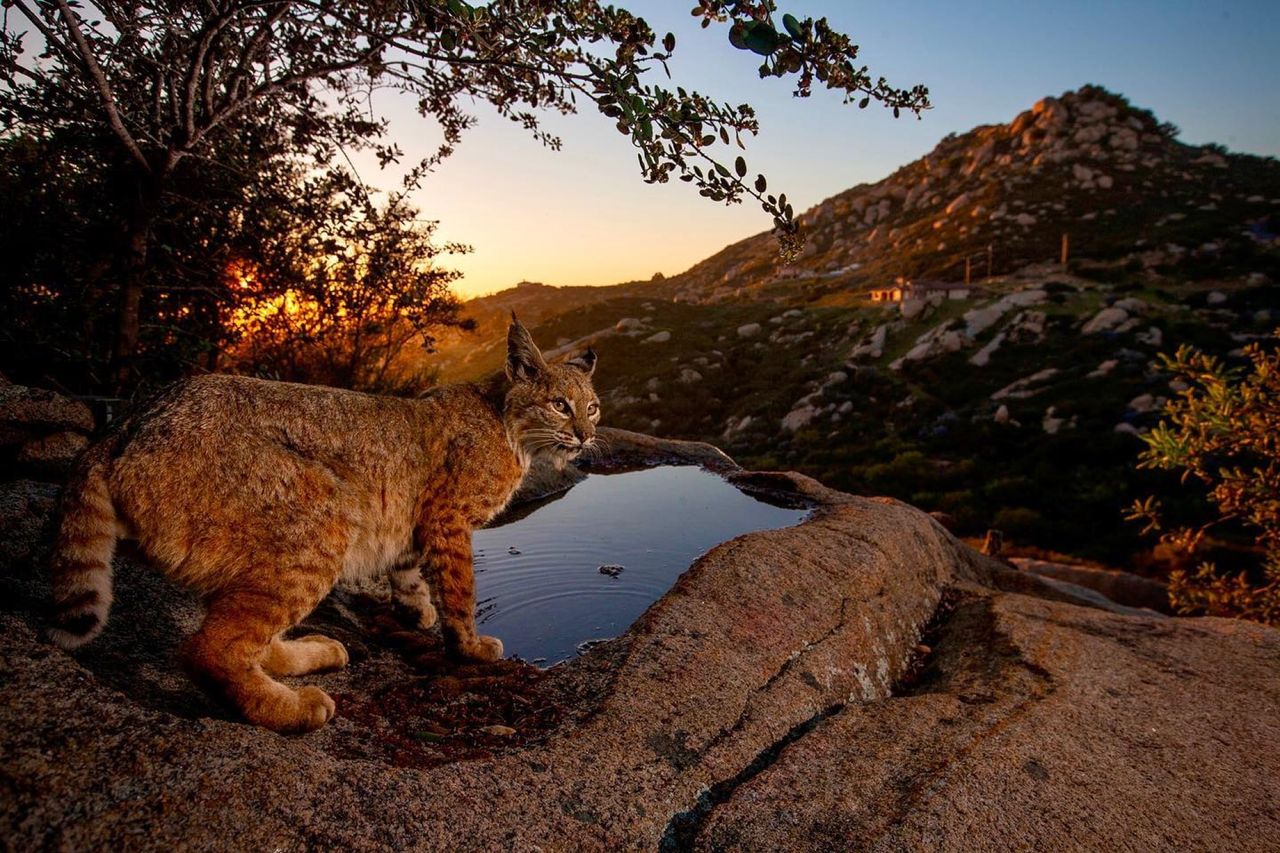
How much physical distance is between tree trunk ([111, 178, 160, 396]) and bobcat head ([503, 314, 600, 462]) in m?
3.82

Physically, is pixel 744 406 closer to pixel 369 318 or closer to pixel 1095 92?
pixel 369 318

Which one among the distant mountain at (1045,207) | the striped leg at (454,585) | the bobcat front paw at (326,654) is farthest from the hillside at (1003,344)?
the bobcat front paw at (326,654)

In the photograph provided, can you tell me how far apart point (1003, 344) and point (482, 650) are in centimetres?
3856

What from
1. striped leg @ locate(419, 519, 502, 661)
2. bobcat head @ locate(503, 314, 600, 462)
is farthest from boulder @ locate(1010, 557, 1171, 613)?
striped leg @ locate(419, 519, 502, 661)

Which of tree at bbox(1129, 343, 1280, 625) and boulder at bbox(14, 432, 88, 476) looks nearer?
boulder at bbox(14, 432, 88, 476)

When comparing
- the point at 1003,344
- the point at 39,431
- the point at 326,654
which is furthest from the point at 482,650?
the point at 1003,344

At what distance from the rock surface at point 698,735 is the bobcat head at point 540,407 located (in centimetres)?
140

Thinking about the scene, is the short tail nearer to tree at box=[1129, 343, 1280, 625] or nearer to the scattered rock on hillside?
tree at box=[1129, 343, 1280, 625]

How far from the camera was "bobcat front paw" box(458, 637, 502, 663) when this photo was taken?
392 centimetres

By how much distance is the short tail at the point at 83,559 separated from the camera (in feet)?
8.45

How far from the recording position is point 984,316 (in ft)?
128

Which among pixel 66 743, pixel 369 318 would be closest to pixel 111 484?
pixel 66 743

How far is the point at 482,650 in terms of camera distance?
13.0 ft

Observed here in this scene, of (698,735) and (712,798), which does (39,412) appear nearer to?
(698,735)
